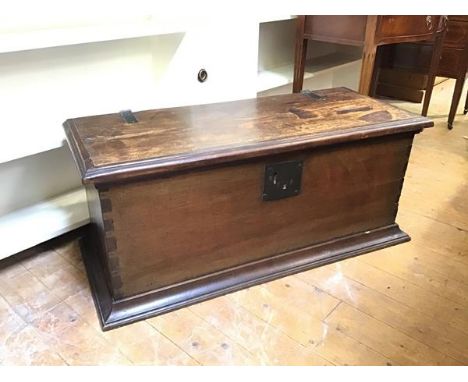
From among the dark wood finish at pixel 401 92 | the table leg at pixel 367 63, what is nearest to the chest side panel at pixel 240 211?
the table leg at pixel 367 63

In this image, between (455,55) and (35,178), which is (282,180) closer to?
(35,178)

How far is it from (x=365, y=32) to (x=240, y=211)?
0.90m

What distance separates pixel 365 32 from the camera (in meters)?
1.59

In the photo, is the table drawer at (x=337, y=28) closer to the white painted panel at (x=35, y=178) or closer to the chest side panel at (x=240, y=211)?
the chest side panel at (x=240, y=211)

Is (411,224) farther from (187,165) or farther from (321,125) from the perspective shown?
(187,165)

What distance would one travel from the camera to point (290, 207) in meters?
1.16

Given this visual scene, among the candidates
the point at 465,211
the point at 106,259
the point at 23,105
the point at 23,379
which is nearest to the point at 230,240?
the point at 106,259

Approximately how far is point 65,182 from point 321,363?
0.94m

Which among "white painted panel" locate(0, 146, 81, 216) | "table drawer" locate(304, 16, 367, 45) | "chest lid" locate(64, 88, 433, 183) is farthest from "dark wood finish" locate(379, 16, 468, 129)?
"white painted panel" locate(0, 146, 81, 216)

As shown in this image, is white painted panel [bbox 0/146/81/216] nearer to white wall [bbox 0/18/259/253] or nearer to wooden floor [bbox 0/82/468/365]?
white wall [bbox 0/18/259/253]

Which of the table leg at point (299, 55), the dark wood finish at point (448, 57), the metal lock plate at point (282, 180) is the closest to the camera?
the metal lock plate at point (282, 180)

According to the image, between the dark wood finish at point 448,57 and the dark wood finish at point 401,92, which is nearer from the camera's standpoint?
the dark wood finish at point 448,57

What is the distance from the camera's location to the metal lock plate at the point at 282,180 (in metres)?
1.08

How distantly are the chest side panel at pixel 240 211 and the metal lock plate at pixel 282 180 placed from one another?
15 millimetres
